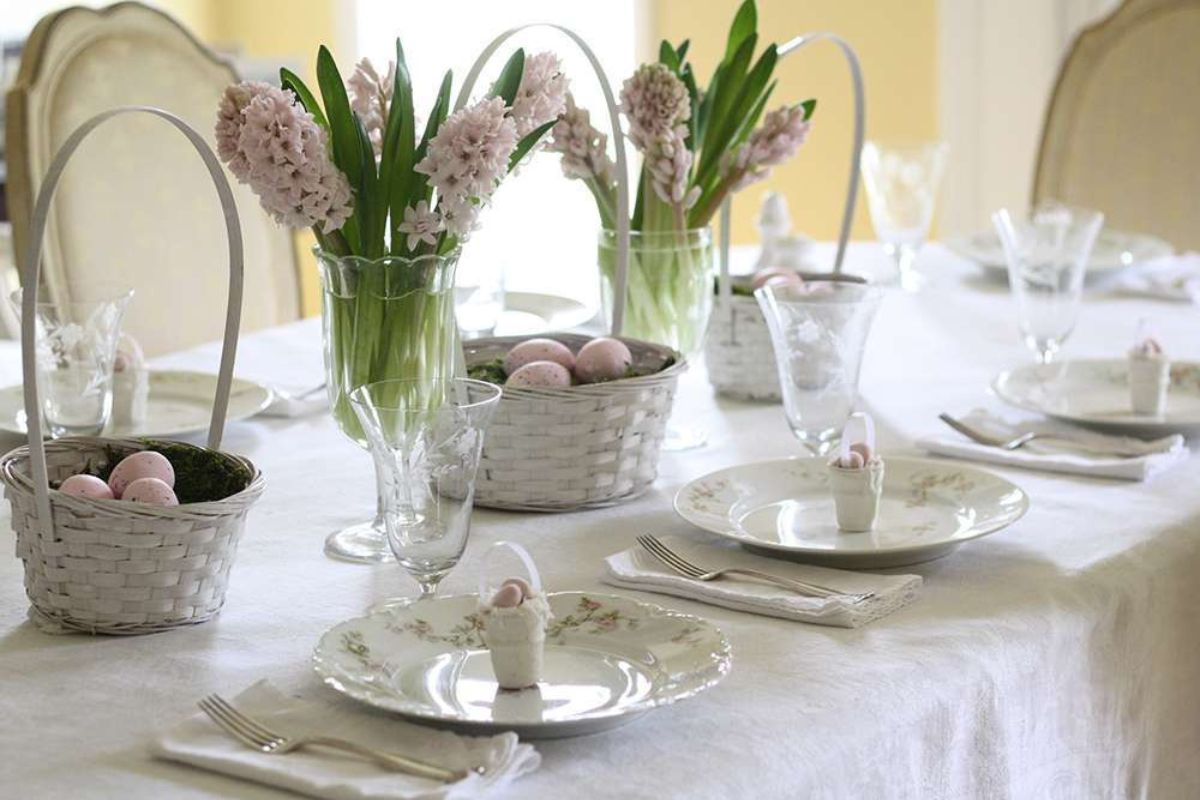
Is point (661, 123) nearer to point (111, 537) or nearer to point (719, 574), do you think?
point (719, 574)

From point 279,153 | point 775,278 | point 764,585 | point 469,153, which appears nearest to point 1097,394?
point 775,278

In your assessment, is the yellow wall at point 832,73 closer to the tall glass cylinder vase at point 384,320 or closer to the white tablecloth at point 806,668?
the white tablecloth at point 806,668

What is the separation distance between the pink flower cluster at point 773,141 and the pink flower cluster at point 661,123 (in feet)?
0.18

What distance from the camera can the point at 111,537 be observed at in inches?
→ 35.4

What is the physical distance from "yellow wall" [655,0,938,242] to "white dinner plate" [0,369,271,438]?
2388 mm

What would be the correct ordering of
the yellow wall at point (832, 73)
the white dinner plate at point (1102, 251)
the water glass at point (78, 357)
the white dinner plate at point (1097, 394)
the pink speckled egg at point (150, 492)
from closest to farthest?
the pink speckled egg at point (150, 492) → the water glass at point (78, 357) → the white dinner plate at point (1097, 394) → the white dinner plate at point (1102, 251) → the yellow wall at point (832, 73)

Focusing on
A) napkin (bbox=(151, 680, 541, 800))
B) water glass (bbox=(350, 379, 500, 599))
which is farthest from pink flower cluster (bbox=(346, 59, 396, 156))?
napkin (bbox=(151, 680, 541, 800))

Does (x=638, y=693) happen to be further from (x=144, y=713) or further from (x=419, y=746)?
(x=144, y=713)

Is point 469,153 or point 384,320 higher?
point 469,153

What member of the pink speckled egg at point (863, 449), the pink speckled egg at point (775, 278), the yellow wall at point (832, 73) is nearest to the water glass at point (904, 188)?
the pink speckled egg at point (775, 278)

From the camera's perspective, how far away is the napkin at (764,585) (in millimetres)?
928

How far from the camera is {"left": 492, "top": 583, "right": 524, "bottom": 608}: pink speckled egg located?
0.81 meters

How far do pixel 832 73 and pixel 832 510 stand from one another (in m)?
2.74

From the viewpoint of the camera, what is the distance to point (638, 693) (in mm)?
804
